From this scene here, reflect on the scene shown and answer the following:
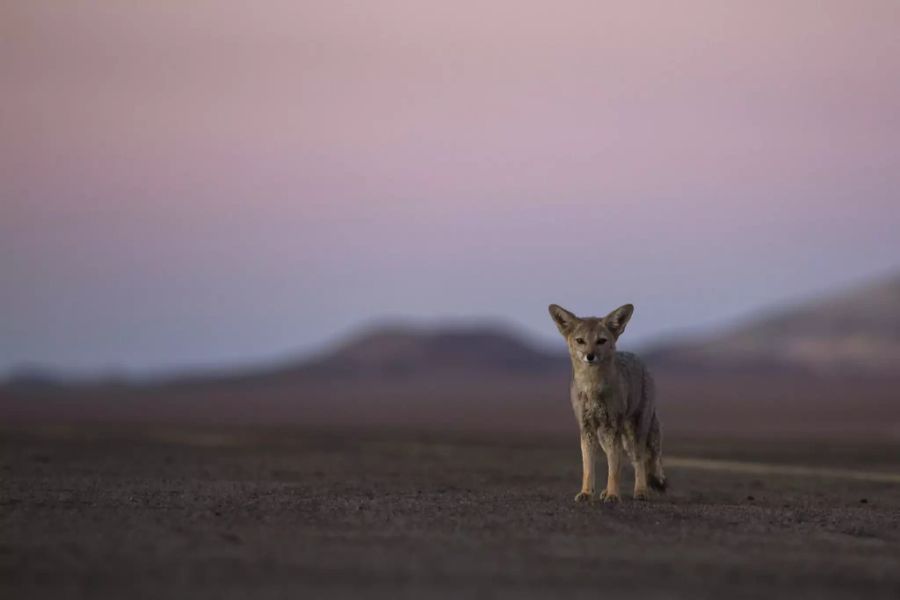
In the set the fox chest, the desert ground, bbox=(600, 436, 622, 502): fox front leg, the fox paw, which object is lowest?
the desert ground

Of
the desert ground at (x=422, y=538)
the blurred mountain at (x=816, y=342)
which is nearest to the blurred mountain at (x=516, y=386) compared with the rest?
the blurred mountain at (x=816, y=342)

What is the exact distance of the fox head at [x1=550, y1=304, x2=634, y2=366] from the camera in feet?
45.4

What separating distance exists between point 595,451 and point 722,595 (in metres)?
5.74

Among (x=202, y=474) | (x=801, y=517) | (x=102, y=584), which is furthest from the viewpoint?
(x=202, y=474)

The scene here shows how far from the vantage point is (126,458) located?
79.7ft

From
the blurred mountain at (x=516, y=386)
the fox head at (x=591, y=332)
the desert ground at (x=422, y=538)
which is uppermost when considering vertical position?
the blurred mountain at (x=516, y=386)

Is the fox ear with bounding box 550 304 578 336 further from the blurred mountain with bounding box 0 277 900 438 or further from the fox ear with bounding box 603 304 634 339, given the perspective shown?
the blurred mountain with bounding box 0 277 900 438

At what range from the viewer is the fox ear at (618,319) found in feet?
46.7

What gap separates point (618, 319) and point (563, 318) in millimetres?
591

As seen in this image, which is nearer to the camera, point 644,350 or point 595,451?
point 595,451

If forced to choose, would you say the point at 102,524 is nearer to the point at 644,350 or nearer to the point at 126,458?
the point at 126,458

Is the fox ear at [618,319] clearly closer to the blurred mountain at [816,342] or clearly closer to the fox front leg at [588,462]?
the fox front leg at [588,462]

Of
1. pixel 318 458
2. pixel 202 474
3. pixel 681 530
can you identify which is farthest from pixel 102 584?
pixel 318 458

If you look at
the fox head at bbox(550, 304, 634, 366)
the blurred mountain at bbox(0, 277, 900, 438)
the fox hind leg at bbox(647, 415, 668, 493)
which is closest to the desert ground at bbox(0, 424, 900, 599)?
the fox hind leg at bbox(647, 415, 668, 493)
